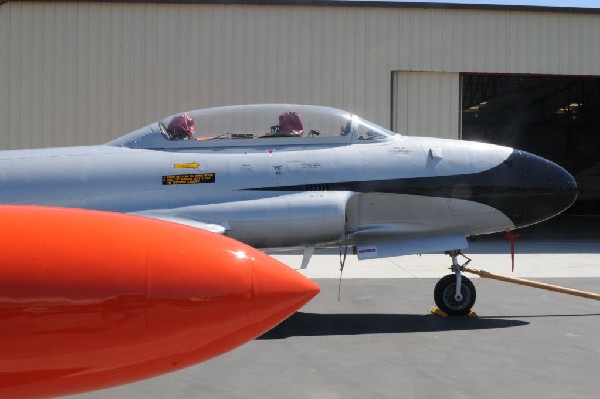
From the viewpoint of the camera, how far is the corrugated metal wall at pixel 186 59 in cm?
1630

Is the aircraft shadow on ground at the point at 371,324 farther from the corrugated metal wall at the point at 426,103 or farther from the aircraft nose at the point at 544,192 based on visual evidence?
the corrugated metal wall at the point at 426,103

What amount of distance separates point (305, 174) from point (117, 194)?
6.96ft

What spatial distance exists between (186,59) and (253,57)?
1828 millimetres

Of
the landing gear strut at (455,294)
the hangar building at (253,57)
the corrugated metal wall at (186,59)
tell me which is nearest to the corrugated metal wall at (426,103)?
the hangar building at (253,57)

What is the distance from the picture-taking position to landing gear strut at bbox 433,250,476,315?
25.2ft

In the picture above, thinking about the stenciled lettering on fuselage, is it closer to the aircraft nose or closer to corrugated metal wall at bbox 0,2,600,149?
the aircraft nose

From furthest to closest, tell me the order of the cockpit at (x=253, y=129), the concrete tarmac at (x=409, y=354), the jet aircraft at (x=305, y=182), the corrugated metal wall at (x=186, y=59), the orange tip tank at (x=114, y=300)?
the corrugated metal wall at (x=186, y=59) < the cockpit at (x=253, y=129) < the jet aircraft at (x=305, y=182) < the concrete tarmac at (x=409, y=354) < the orange tip tank at (x=114, y=300)

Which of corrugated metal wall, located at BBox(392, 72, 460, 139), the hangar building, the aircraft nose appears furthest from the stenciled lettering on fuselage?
corrugated metal wall, located at BBox(392, 72, 460, 139)

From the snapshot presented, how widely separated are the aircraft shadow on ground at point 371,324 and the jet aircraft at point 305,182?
454 millimetres

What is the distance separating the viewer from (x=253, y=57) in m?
16.6

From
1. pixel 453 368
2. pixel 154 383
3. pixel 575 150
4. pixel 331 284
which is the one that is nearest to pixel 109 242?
pixel 154 383

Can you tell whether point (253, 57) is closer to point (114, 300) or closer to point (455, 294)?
point (455, 294)

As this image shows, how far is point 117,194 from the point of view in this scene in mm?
6562

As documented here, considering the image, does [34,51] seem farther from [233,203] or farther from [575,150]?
[575,150]
